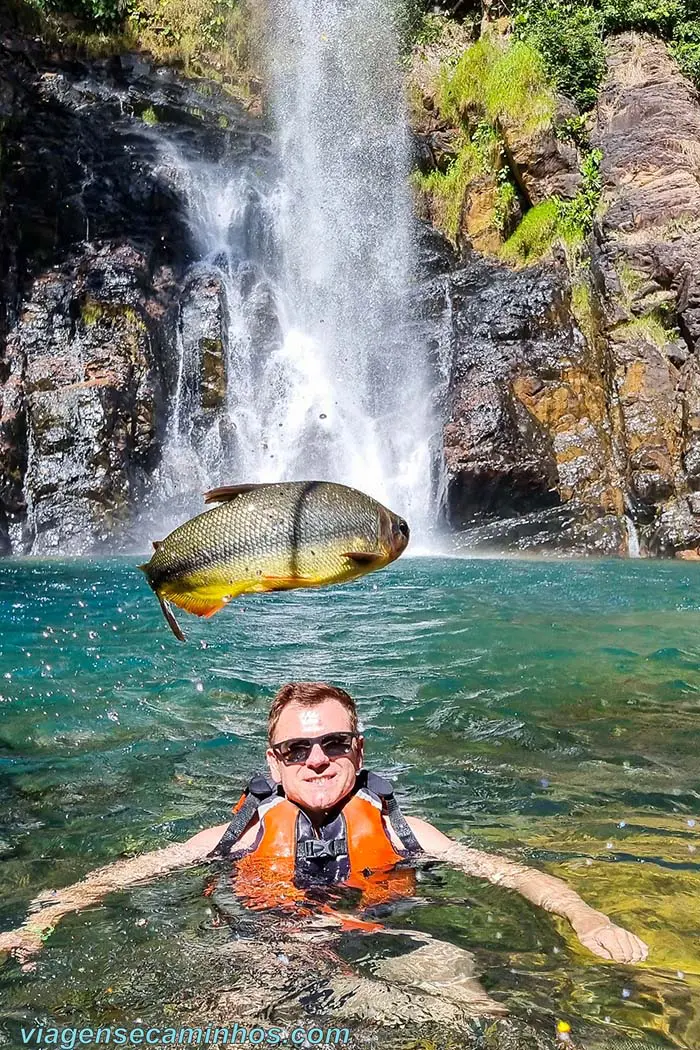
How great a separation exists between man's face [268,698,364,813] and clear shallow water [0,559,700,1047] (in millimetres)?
468

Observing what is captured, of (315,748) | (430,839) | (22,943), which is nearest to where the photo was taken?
(22,943)

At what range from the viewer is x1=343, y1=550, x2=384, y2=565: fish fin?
9.23 feet

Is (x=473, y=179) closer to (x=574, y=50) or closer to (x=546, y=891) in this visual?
(x=574, y=50)

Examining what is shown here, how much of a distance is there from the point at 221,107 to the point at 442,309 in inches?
321

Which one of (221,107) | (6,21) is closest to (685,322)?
(221,107)

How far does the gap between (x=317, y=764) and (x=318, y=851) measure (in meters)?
0.29

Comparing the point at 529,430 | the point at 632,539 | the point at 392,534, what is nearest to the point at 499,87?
the point at 529,430

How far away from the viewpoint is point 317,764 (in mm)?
3139

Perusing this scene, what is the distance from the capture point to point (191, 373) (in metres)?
19.4

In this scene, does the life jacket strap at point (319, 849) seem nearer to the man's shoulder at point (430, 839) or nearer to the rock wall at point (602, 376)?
the man's shoulder at point (430, 839)

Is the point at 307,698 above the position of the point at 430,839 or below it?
above

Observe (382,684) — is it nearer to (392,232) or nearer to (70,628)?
(70,628)

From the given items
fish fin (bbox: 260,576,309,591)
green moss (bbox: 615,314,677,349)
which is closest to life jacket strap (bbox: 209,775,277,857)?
fish fin (bbox: 260,576,309,591)

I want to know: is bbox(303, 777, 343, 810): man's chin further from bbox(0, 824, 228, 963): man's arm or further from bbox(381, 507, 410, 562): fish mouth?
bbox(381, 507, 410, 562): fish mouth
